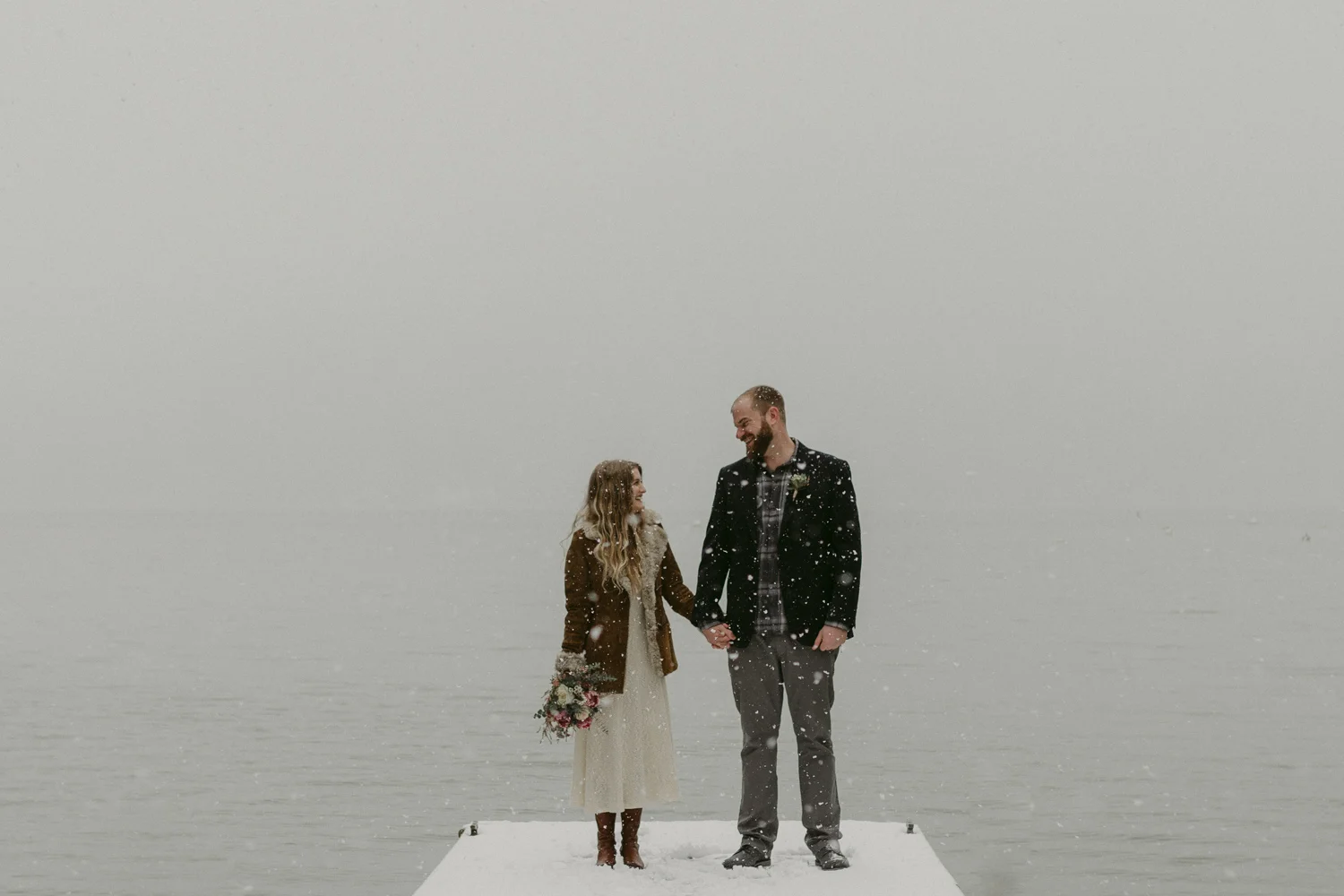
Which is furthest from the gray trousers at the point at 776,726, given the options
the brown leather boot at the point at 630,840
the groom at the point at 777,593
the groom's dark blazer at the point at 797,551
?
the brown leather boot at the point at 630,840

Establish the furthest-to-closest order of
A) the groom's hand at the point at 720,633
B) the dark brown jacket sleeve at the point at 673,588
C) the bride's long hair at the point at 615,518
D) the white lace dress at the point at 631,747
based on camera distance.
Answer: the dark brown jacket sleeve at the point at 673,588 < the white lace dress at the point at 631,747 < the groom's hand at the point at 720,633 < the bride's long hair at the point at 615,518

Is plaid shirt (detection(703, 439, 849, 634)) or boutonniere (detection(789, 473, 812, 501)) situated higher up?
boutonniere (detection(789, 473, 812, 501))

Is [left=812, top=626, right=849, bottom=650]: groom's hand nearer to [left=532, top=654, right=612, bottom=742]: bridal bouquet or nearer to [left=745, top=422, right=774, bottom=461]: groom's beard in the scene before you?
[left=745, top=422, right=774, bottom=461]: groom's beard

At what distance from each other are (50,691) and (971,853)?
73.0ft

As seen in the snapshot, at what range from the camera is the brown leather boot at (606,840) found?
7.48 meters

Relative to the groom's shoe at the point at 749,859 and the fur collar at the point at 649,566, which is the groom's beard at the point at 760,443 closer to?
the fur collar at the point at 649,566

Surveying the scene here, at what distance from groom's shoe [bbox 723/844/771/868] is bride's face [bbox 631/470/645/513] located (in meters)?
1.84

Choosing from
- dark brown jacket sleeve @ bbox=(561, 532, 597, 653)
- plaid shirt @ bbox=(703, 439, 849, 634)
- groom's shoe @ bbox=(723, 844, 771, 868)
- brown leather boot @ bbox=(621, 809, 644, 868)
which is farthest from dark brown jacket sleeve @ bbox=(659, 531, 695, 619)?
groom's shoe @ bbox=(723, 844, 771, 868)

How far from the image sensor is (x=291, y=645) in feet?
136

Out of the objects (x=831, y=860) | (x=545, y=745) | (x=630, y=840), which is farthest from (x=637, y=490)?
(x=545, y=745)

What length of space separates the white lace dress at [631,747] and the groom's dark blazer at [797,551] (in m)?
0.43

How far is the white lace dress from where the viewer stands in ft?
24.2

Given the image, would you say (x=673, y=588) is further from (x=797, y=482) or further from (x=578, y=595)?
(x=797, y=482)

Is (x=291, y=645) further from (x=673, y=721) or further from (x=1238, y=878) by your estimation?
(x=1238, y=878)
